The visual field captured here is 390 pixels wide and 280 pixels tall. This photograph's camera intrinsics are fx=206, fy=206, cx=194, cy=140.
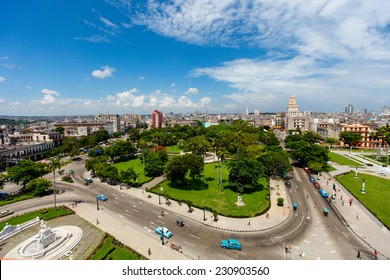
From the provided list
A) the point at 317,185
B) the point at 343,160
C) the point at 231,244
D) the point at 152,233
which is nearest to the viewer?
the point at 231,244

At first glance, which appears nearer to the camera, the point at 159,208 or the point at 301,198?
the point at 159,208

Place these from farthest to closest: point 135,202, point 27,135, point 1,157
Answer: point 27,135, point 1,157, point 135,202

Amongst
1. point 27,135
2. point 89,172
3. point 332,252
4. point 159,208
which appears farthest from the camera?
point 27,135

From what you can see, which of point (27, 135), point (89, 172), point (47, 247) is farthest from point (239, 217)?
point (27, 135)

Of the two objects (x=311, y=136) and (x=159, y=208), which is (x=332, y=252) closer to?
(x=159, y=208)

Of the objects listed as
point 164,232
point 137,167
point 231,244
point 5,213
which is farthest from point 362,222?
point 5,213

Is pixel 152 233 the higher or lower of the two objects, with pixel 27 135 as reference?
lower

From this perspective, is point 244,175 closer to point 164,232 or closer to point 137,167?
point 164,232
